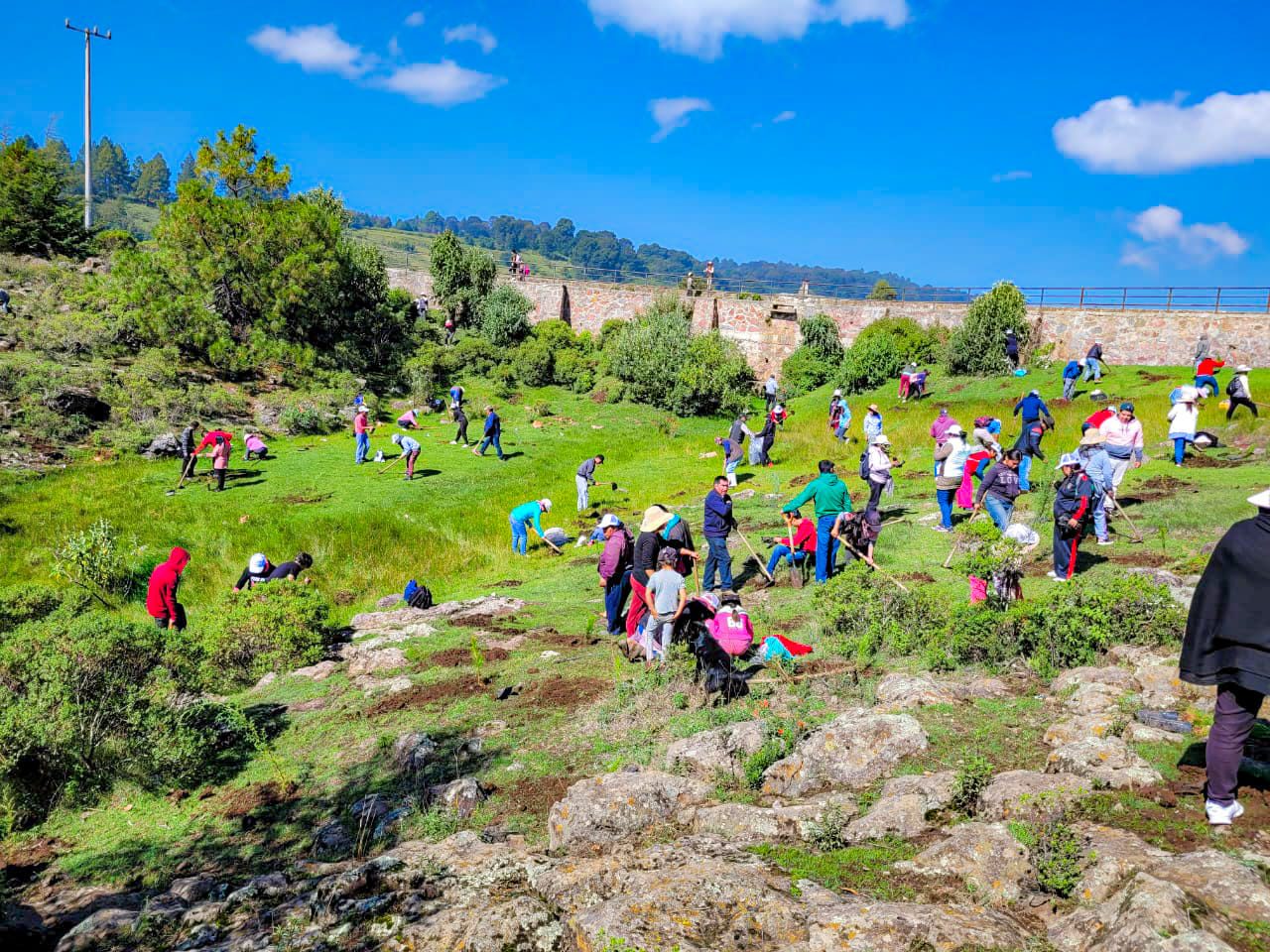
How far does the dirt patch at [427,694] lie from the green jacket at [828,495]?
5.33 m

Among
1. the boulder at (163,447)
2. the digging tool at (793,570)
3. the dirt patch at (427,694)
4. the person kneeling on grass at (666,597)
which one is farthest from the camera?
the boulder at (163,447)

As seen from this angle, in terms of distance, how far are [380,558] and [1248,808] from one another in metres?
16.3

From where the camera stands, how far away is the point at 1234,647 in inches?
189

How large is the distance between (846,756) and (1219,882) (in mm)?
2698

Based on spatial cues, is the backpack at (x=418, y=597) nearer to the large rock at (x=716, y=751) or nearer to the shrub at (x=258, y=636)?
the shrub at (x=258, y=636)

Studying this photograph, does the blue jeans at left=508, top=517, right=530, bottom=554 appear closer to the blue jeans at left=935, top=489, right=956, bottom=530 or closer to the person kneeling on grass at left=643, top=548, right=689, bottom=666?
the blue jeans at left=935, top=489, right=956, bottom=530

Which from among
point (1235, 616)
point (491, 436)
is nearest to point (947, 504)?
point (1235, 616)

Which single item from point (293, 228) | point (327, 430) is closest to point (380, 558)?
point (327, 430)

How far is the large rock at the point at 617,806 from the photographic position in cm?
589

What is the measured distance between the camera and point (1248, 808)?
4.84 m

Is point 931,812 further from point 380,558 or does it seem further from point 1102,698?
point 380,558

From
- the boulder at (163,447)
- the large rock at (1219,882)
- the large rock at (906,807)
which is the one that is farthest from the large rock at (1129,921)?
the boulder at (163,447)

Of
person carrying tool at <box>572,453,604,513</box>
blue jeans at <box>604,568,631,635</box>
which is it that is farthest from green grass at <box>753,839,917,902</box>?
person carrying tool at <box>572,453,604,513</box>

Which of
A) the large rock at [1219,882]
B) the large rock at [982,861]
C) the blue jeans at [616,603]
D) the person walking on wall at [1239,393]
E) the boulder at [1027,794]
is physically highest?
the person walking on wall at [1239,393]
